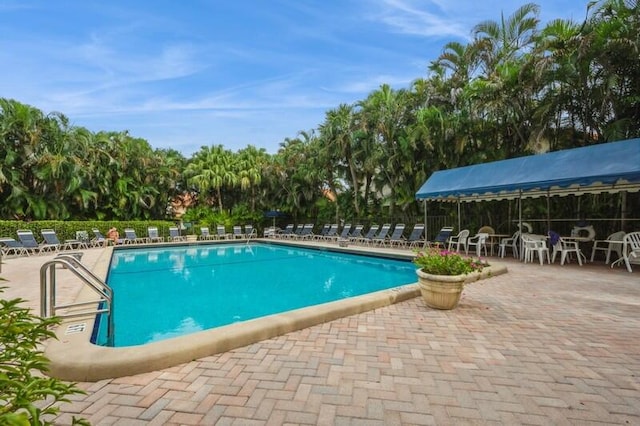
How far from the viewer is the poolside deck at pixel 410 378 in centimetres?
232

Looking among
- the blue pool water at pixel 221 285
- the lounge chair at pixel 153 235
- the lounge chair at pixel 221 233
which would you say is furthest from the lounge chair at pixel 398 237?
the lounge chair at pixel 153 235

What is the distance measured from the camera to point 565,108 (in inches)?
419

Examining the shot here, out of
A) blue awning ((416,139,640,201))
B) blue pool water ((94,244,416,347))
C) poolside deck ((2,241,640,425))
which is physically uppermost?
blue awning ((416,139,640,201))

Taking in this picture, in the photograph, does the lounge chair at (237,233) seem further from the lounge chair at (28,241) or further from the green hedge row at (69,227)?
the lounge chair at (28,241)

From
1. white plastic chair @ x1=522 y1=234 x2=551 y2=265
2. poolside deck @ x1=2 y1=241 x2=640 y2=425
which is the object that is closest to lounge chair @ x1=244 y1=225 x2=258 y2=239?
white plastic chair @ x1=522 y1=234 x2=551 y2=265

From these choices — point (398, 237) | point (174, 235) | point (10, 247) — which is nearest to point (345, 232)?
point (398, 237)

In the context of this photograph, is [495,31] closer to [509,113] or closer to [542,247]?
[509,113]

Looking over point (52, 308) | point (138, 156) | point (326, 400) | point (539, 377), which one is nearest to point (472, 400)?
point (539, 377)

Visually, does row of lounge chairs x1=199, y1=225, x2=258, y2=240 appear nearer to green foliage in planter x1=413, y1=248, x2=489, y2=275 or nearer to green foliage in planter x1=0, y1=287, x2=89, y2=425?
green foliage in planter x1=413, y1=248, x2=489, y2=275

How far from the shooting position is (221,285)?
8.78 meters

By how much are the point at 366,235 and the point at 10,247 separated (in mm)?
14789

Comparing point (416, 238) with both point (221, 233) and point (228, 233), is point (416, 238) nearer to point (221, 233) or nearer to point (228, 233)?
point (221, 233)

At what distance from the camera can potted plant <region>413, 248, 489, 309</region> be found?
15.4 ft

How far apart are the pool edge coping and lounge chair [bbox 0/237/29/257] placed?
38.2 ft
